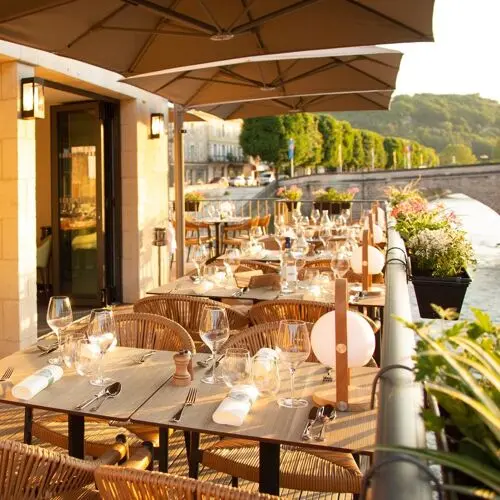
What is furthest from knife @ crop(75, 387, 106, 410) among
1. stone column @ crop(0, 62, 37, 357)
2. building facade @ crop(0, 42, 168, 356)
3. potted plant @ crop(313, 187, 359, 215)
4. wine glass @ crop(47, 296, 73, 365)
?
potted plant @ crop(313, 187, 359, 215)

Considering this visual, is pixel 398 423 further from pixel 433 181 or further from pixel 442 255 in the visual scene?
pixel 433 181

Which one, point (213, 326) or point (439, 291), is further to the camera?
point (439, 291)

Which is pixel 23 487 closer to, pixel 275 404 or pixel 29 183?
pixel 275 404

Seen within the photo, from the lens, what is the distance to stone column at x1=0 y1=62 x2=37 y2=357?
5.04m

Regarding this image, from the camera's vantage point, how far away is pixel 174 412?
190 centimetres

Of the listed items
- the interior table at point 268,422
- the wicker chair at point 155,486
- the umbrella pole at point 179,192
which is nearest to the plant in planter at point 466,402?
the wicker chair at point 155,486

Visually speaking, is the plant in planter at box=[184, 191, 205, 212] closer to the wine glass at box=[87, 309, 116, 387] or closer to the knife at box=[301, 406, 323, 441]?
the wine glass at box=[87, 309, 116, 387]

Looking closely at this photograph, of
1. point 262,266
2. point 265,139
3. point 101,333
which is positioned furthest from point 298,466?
point 265,139

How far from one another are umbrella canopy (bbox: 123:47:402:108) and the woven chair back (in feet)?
9.72

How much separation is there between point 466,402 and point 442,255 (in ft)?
8.84

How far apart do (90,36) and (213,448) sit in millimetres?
2788

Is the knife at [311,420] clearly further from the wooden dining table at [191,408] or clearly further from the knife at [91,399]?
the knife at [91,399]

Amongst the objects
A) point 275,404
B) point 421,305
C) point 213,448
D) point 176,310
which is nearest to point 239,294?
point 176,310

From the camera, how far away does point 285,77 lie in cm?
594
